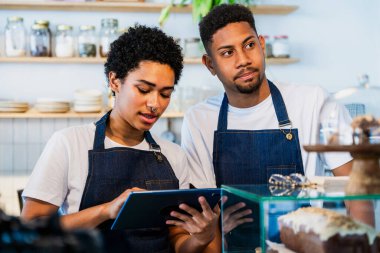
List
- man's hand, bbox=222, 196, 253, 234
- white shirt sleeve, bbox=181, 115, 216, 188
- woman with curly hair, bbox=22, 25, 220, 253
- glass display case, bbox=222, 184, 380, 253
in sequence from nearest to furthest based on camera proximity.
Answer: glass display case, bbox=222, 184, 380, 253 < man's hand, bbox=222, 196, 253, 234 < woman with curly hair, bbox=22, 25, 220, 253 < white shirt sleeve, bbox=181, 115, 216, 188

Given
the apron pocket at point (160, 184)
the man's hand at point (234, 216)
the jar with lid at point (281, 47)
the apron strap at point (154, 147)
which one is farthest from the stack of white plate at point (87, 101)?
the man's hand at point (234, 216)

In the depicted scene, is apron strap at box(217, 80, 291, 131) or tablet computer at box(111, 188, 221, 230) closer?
tablet computer at box(111, 188, 221, 230)

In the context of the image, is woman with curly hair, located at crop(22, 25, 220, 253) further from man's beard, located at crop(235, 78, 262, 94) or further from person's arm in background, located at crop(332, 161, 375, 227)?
person's arm in background, located at crop(332, 161, 375, 227)

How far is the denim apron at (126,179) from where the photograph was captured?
1.89m

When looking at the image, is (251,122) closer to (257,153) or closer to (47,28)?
(257,153)

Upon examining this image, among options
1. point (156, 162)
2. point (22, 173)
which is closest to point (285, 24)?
point (22, 173)

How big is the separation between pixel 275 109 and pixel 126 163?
2.03ft

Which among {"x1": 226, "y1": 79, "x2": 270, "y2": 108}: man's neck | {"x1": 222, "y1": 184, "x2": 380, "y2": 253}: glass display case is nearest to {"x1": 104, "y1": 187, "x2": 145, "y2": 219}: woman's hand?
{"x1": 222, "y1": 184, "x2": 380, "y2": 253}: glass display case

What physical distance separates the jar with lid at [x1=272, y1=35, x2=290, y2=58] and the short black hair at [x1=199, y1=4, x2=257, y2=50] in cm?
222

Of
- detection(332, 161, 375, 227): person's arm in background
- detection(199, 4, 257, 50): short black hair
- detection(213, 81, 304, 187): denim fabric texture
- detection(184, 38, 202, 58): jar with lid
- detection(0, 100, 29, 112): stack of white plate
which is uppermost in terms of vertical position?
detection(184, 38, 202, 58): jar with lid

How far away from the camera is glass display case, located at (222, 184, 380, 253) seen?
1.28 meters

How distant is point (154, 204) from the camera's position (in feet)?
5.48

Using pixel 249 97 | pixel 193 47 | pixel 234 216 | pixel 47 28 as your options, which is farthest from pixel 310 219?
pixel 47 28

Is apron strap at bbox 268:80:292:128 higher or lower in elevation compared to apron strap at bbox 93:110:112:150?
higher
